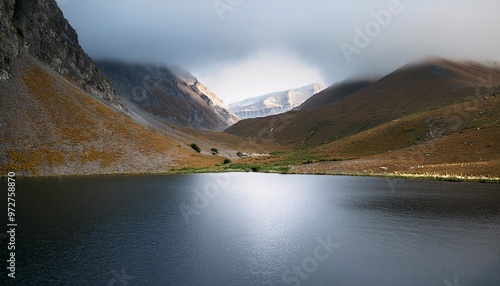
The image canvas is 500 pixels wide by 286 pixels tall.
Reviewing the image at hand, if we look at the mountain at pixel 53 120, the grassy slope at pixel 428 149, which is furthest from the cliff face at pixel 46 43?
the grassy slope at pixel 428 149

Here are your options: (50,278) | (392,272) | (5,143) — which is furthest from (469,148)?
(5,143)

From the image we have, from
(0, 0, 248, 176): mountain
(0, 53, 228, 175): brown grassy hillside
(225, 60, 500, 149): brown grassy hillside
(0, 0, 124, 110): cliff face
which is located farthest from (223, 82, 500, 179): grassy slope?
(0, 0, 124, 110): cliff face

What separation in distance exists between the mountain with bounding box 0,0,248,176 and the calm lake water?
3695 centimetres

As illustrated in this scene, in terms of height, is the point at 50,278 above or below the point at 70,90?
below

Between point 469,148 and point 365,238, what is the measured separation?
64.0 metres

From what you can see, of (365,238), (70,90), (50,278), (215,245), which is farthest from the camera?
(70,90)

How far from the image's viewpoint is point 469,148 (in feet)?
224

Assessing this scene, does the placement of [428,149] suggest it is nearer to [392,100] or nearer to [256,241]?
[256,241]

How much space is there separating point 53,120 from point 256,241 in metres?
80.5

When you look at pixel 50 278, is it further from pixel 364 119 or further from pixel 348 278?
pixel 364 119

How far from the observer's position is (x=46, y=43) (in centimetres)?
10712

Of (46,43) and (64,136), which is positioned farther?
(46,43)

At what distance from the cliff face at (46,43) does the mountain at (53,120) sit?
323mm

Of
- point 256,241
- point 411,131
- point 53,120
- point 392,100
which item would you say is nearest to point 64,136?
point 53,120
